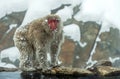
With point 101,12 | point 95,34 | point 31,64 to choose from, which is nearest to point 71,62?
point 95,34

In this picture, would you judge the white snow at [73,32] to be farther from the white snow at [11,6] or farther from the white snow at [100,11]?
the white snow at [11,6]

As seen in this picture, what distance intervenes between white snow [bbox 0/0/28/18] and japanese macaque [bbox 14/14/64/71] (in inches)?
447

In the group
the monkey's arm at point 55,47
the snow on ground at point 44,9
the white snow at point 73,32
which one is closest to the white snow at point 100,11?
the snow on ground at point 44,9

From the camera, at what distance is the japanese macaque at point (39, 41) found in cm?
1083

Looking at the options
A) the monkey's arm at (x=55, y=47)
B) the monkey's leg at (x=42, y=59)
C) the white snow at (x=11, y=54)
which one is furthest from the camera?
the white snow at (x=11, y=54)

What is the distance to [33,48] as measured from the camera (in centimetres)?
1142

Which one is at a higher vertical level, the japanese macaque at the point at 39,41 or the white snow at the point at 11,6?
the white snow at the point at 11,6

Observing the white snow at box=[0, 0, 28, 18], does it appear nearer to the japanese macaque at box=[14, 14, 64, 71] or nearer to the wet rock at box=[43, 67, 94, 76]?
the japanese macaque at box=[14, 14, 64, 71]

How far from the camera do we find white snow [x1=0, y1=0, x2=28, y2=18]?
22.8m

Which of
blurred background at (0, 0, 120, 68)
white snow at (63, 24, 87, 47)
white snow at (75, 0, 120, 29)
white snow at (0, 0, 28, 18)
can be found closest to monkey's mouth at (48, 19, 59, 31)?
blurred background at (0, 0, 120, 68)

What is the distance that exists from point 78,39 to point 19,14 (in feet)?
11.2

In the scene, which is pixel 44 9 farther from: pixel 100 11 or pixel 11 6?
pixel 100 11

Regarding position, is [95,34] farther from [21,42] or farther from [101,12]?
[21,42]

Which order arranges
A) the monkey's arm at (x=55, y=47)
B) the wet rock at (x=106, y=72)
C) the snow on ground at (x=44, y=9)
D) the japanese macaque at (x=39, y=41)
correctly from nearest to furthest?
the wet rock at (x=106, y=72), the japanese macaque at (x=39, y=41), the monkey's arm at (x=55, y=47), the snow on ground at (x=44, y=9)
